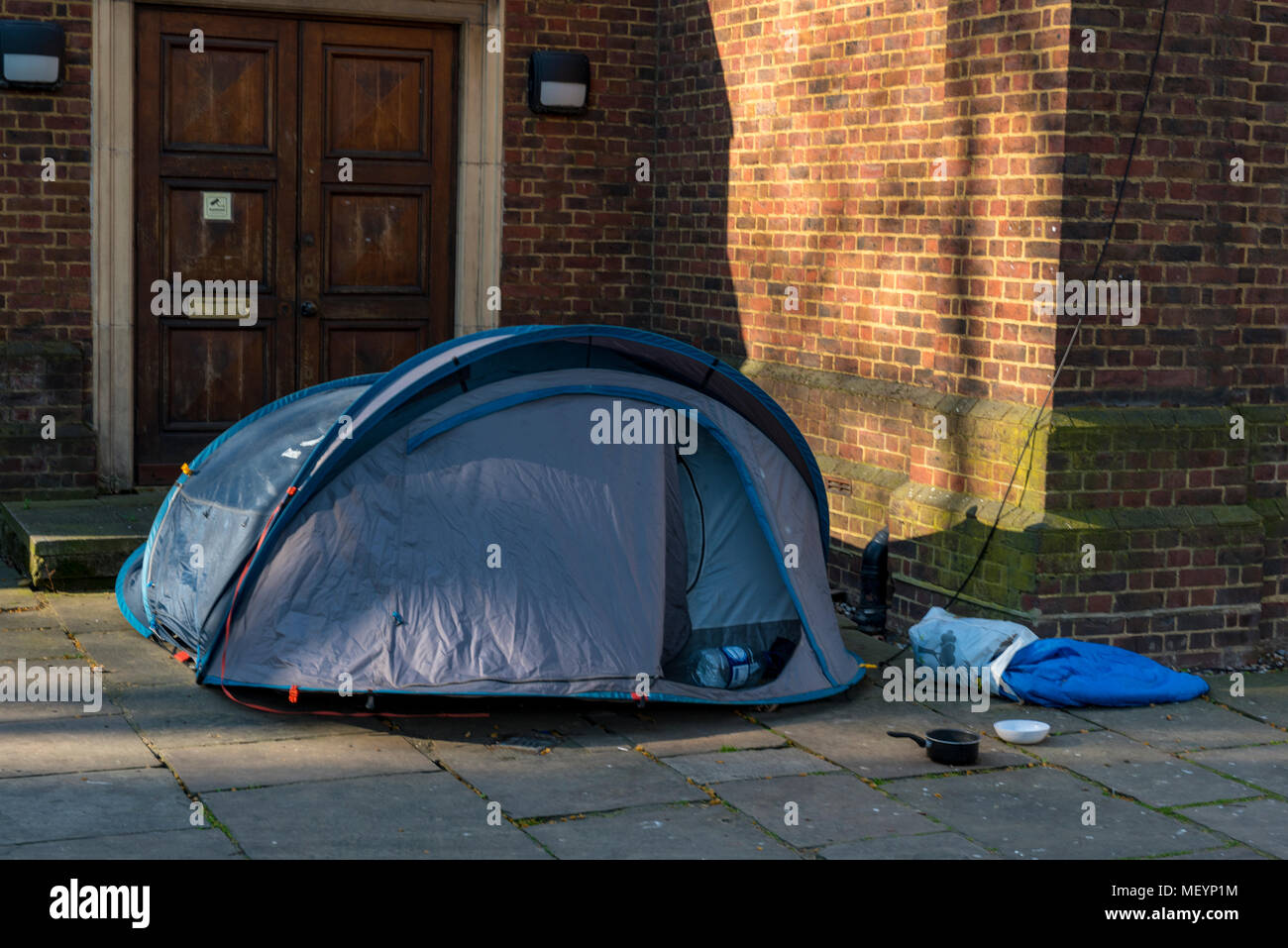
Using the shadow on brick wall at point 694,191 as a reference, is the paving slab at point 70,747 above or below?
below

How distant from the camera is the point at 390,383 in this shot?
6.48 metres

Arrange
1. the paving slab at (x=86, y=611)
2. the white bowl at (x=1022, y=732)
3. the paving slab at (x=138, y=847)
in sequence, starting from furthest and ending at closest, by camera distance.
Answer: the paving slab at (x=86, y=611), the white bowl at (x=1022, y=732), the paving slab at (x=138, y=847)

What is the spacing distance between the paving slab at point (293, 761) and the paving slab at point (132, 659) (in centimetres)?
92

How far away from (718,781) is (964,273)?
9.70ft

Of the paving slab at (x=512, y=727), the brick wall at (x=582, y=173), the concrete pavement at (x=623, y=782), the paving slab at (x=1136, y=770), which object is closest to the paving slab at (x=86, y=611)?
the concrete pavement at (x=623, y=782)

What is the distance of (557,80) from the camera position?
995cm

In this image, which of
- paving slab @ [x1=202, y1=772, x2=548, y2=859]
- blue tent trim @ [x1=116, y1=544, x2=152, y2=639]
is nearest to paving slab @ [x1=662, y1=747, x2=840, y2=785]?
paving slab @ [x1=202, y1=772, x2=548, y2=859]

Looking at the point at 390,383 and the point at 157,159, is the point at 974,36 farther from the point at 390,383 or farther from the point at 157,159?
the point at 157,159

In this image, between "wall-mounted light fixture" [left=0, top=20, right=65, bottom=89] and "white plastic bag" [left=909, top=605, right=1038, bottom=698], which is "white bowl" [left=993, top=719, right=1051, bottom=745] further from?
"wall-mounted light fixture" [left=0, top=20, right=65, bottom=89]

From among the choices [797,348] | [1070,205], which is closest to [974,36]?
[1070,205]

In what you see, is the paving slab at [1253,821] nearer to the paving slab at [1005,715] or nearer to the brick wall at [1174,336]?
the paving slab at [1005,715]

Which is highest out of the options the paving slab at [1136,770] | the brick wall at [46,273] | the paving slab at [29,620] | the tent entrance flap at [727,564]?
the brick wall at [46,273]

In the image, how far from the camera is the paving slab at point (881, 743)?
579 cm

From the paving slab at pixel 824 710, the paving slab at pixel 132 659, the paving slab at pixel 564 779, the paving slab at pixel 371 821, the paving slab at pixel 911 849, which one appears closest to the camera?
the paving slab at pixel 371 821
